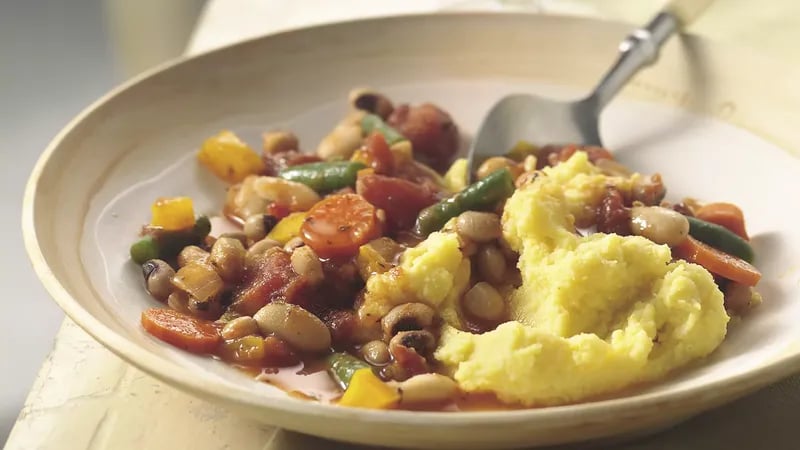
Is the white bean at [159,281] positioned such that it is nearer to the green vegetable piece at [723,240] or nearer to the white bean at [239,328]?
the white bean at [239,328]

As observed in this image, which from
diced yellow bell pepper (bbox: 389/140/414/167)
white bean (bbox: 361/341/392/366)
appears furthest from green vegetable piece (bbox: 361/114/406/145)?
white bean (bbox: 361/341/392/366)

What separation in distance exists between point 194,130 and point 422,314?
4.63 ft

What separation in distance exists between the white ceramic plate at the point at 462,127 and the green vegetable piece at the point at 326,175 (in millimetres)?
313

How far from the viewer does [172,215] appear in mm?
3029

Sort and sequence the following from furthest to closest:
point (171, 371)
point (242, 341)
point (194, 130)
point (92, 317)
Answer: point (194, 130), point (242, 341), point (92, 317), point (171, 371)

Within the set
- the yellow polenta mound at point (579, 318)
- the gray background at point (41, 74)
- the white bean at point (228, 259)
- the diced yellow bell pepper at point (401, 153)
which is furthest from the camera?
the gray background at point (41, 74)

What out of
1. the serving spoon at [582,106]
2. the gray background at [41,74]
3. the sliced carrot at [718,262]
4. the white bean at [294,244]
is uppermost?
the serving spoon at [582,106]

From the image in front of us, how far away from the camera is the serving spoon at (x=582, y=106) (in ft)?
11.8

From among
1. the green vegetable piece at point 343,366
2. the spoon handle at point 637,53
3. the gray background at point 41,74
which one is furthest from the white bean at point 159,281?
the gray background at point 41,74

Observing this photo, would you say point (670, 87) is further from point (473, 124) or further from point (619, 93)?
point (473, 124)

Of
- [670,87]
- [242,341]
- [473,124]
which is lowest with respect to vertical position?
[242,341]

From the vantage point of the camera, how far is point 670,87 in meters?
3.67

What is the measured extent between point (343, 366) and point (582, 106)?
1.65 metres

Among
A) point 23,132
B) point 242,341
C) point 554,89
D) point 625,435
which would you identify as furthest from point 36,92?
point 625,435
